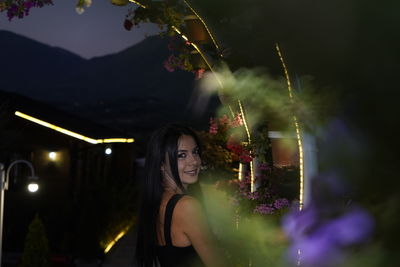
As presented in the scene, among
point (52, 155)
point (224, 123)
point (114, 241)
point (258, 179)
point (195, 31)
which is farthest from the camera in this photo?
point (52, 155)

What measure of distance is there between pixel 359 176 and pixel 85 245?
40.7ft

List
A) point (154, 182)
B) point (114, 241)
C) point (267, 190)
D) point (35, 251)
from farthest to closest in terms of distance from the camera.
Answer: point (114, 241) < point (35, 251) < point (267, 190) < point (154, 182)

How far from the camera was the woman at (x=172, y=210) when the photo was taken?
2.69 metres

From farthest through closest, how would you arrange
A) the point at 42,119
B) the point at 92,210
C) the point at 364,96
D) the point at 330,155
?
1. the point at 42,119
2. the point at 92,210
3. the point at 330,155
4. the point at 364,96

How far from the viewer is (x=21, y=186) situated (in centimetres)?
1816

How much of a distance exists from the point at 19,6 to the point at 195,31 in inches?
80.1

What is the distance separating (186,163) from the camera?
116 inches

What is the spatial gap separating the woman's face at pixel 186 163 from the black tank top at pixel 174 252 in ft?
0.57

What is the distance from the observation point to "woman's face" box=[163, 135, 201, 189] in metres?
2.94

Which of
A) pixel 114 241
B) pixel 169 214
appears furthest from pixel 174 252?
pixel 114 241

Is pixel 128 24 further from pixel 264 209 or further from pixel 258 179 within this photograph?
pixel 264 209

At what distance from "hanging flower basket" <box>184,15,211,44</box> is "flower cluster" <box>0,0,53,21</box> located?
5.19 ft

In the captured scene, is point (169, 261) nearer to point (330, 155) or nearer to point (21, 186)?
point (330, 155)

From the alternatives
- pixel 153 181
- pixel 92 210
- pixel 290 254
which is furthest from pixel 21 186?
pixel 153 181
